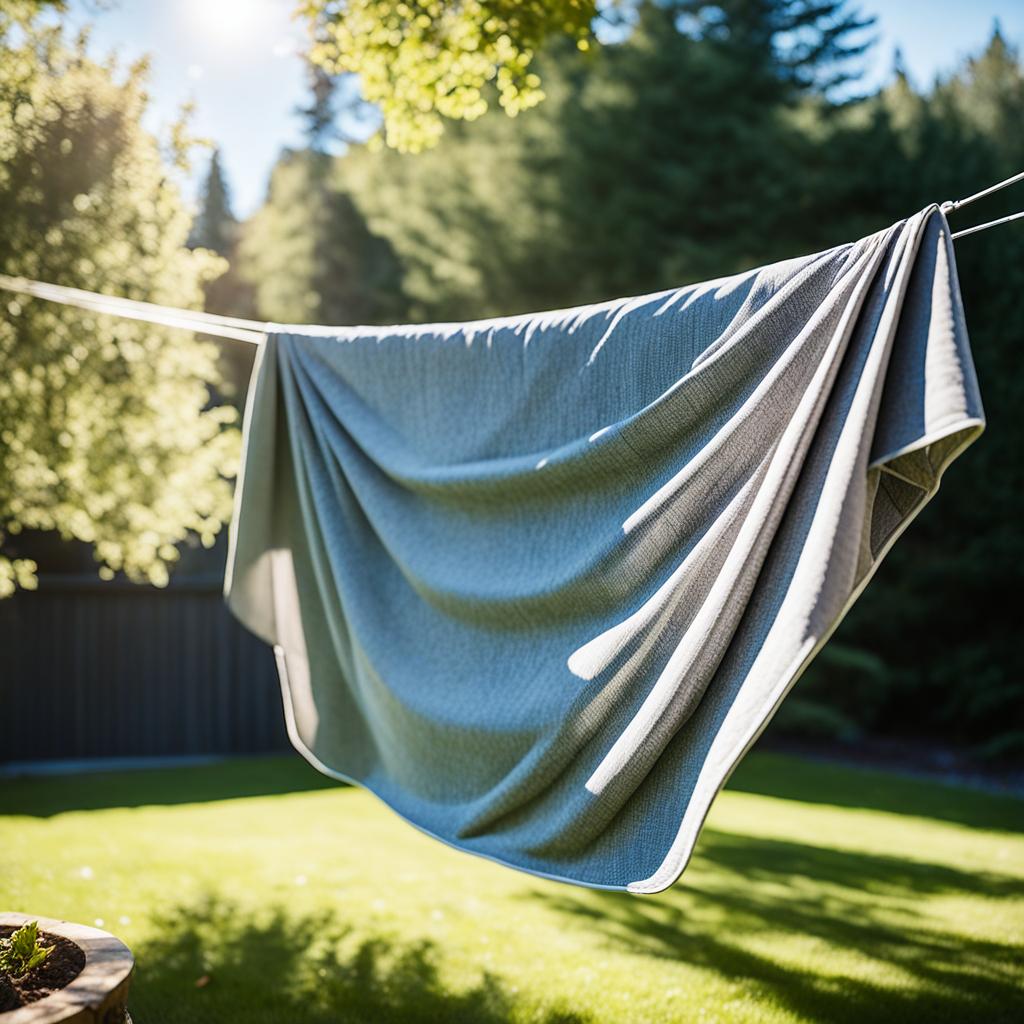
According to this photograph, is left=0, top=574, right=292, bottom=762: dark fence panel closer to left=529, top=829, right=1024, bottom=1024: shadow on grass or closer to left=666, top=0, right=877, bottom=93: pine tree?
left=529, top=829, right=1024, bottom=1024: shadow on grass

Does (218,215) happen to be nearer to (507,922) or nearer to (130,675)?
(130,675)

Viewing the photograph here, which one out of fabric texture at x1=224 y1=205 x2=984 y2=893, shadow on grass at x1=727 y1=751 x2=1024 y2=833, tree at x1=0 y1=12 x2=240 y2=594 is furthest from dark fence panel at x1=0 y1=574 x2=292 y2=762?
fabric texture at x1=224 y1=205 x2=984 y2=893

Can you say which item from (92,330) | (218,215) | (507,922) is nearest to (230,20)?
(92,330)

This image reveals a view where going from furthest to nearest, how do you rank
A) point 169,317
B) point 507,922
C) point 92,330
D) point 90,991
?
point 92,330 < point 507,922 < point 169,317 < point 90,991

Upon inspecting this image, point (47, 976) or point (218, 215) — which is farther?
point (218, 215)

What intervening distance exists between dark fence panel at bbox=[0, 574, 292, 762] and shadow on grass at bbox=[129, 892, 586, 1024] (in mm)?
6124

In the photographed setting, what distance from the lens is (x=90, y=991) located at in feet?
5.49

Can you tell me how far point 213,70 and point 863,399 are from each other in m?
5.64

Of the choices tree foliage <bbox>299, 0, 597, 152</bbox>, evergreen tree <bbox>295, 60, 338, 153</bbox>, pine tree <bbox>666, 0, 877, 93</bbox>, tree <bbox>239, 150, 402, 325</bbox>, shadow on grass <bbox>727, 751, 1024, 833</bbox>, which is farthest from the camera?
evergreen tree <bbox>295, 60, 338, 153</bbox>

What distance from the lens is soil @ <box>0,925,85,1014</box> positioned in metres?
1.69

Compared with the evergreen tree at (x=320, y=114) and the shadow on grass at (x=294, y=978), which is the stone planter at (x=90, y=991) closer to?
the shadow on grass at (x=294, y=978)

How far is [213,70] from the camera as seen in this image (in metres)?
6.11

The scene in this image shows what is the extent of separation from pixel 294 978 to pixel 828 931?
2.02 meters

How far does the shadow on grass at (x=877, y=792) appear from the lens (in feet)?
23.3
